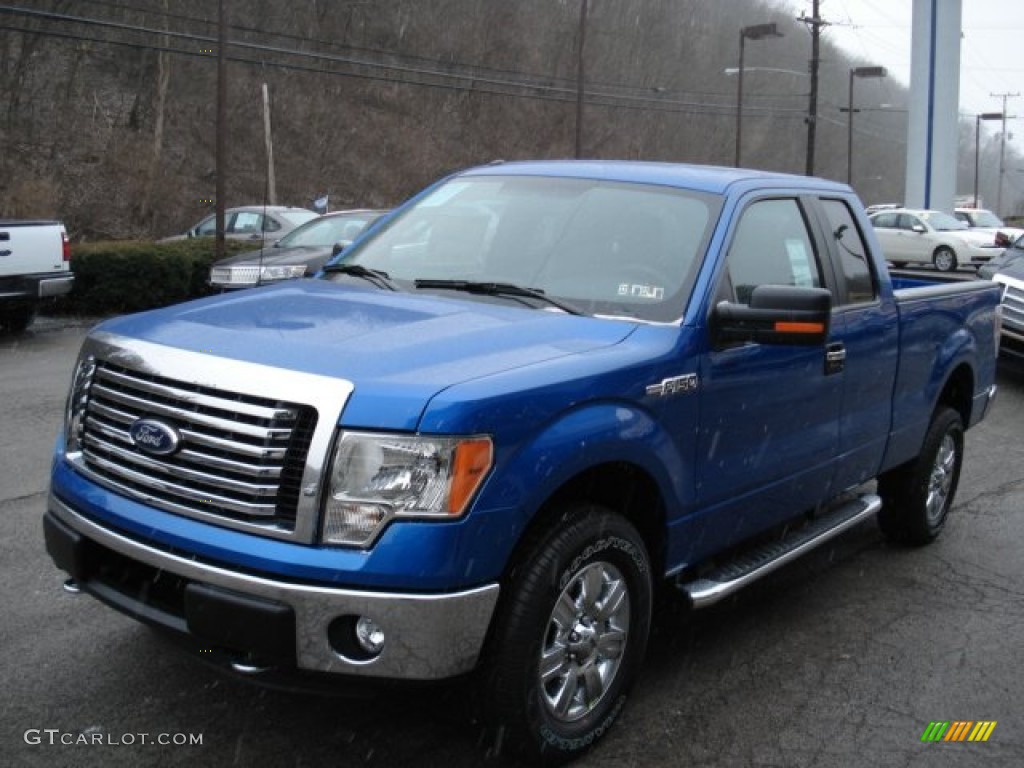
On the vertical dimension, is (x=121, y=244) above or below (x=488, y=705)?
above

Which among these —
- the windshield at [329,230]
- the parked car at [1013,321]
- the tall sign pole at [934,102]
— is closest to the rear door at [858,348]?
the parked car at [1013,321]

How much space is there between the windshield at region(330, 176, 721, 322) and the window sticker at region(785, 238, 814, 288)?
58cm

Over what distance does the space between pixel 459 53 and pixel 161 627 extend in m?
57.5

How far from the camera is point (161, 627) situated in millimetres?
3029

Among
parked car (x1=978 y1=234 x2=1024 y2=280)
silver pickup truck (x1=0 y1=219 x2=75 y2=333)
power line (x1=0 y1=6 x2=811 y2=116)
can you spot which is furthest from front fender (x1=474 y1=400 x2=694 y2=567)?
silver pickup truck (x1=0 y1=219 x2=75 y2=333)

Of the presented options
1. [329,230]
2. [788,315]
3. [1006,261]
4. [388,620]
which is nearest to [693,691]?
[788,315]

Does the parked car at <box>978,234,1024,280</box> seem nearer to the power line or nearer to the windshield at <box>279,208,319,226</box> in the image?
the power line

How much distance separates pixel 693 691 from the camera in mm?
3943

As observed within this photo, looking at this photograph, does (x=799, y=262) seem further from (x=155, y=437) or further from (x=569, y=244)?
(x=155, y=437)

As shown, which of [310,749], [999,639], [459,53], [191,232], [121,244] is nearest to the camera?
[310,749]

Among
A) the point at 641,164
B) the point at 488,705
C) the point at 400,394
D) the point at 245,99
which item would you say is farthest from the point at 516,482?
the point at 245,99

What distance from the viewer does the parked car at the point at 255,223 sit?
18812mm

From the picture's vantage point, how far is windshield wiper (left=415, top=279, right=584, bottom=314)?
385cm

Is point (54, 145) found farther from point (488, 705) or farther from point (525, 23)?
point (488, 705)
